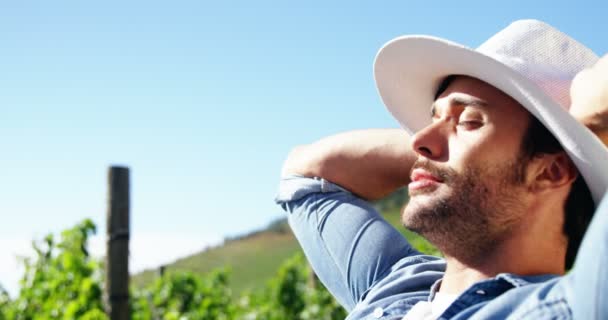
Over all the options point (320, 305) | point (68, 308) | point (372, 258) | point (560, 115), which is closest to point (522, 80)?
point (560, 115)

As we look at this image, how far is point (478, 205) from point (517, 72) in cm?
32

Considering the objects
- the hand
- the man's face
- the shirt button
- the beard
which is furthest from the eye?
the shirt button

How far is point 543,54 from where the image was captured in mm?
1983

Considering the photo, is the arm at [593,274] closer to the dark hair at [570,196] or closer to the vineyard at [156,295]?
the dark hair at [570,196]

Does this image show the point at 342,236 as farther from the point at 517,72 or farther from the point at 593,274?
the point at 593,274

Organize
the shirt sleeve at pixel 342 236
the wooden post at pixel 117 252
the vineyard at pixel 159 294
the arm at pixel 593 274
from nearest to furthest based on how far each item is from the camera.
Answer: the arm at pixel 593 274 → the shirt sleeve at pixel 342 236 → the wooden post at pixel 117 252 → the vineyard at pixel 159 294

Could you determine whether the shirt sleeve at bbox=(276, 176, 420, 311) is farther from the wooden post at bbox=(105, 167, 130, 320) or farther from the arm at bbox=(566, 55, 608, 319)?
the wooden post at bbox=(105, 167, 130, 320)

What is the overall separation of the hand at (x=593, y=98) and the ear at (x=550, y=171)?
132mm

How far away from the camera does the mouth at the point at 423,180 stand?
1.93 m

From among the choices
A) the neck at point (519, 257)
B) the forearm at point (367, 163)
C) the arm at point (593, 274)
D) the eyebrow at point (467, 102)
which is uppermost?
the forearm at point (367, 163)

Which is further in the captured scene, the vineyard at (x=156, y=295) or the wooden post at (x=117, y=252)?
the vineyard at (x=156, y=295)

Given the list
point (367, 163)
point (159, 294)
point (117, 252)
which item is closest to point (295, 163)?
point (367, 163)

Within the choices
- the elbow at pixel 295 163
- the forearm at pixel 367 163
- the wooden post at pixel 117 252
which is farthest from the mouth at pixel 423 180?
the wooden post at pixel 117 252

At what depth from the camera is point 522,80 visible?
72.9 inches
